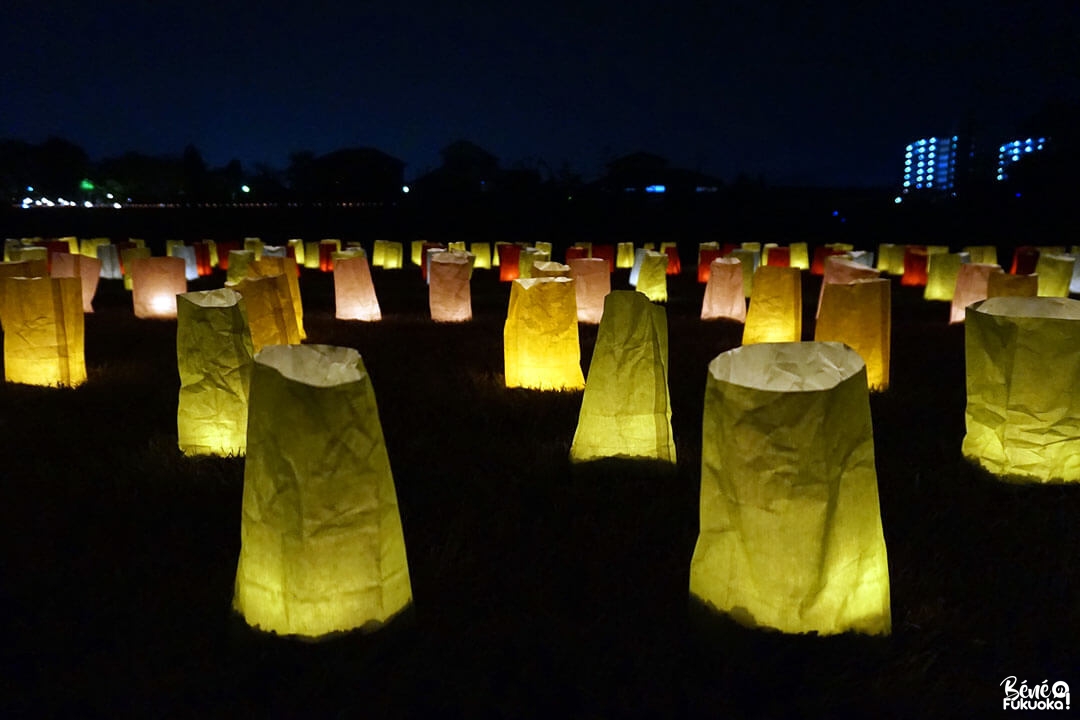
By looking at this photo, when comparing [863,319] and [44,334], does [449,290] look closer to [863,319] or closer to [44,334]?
[44,334]

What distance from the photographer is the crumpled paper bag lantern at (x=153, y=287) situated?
9.27 meters

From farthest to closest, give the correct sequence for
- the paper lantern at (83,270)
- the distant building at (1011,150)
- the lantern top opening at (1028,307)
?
the distant building at (1011,150) < the paper lantern at (83,270) < the lantern top opening at (1028,307)

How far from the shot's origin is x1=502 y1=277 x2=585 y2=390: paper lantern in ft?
18.7

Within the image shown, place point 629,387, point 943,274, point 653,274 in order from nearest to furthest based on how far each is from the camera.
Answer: point 629,387, point 653,274, point 943,274

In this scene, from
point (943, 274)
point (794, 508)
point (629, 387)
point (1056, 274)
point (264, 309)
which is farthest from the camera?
point (943, 274)

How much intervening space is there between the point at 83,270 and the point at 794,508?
34.0 feet

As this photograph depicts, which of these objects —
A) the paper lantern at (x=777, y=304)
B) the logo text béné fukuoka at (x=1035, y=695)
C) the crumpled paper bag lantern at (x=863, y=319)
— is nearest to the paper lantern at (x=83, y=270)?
the paper lantern at (x=777, y=304)

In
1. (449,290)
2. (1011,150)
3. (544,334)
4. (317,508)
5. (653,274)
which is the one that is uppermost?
(1011,150)

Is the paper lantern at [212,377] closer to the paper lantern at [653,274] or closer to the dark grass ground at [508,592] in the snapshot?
the dark grass ground at [508,592]

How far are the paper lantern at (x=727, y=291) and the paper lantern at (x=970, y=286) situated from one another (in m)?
2.42

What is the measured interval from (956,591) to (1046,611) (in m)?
0.29

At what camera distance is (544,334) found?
5758 millimetres

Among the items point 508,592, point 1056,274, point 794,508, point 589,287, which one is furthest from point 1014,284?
point 508,592

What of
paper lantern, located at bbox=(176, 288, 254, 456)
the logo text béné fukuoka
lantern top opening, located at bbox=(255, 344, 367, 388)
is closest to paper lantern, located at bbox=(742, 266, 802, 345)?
paper lantern, located at bbox=(176, 288, 254, 456)
